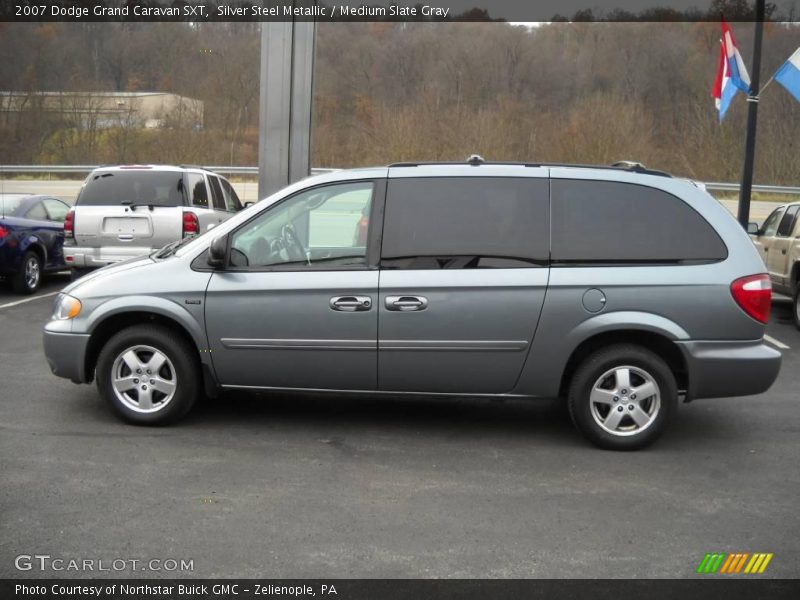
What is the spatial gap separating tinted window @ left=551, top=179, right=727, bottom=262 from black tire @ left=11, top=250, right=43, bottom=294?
29.5 ft

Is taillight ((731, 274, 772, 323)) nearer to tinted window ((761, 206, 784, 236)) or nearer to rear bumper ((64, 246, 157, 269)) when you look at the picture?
tinted window ((761, 206, 784, 236))

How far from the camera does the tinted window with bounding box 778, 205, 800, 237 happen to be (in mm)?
11758

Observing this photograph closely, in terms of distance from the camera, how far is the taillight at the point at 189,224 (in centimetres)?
1136

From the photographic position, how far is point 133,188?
11.6m

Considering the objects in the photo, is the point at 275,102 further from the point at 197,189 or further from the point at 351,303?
the point at 351,303

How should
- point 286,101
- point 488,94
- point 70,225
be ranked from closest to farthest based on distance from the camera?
point 70,225 < point 286,101 < point 488,94

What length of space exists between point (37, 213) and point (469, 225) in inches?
365

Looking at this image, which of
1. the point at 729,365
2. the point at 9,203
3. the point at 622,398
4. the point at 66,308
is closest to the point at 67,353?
the point at 66,308

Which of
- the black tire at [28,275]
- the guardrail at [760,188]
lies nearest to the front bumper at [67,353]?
the black tire at [28,275]

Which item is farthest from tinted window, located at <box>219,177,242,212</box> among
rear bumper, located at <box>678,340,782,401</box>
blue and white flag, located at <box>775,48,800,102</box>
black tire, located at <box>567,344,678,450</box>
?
rear bumper, located at <box>678,340,782,401</box>

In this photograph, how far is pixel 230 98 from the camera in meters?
18.2

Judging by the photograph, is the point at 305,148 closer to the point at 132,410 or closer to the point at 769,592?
the point at 132,410

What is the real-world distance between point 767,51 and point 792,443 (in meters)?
Answer: 15.9

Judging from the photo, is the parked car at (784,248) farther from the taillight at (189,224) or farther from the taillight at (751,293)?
the taillight at (189,224)
